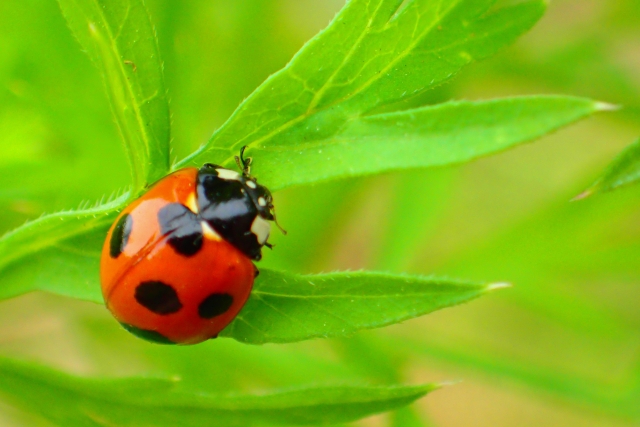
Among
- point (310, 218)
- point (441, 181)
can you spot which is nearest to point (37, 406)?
point (310, 218)

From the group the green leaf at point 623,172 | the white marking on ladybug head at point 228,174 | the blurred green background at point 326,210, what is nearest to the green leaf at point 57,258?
the white marking on ladybug head at point 228,174

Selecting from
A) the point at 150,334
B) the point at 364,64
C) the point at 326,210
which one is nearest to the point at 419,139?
the point at 364,64

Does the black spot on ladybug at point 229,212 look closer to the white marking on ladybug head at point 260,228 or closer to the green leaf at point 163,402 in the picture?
the white marking on ladybug head at point 260,228

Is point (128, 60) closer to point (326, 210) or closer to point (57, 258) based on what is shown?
point (57, 258)

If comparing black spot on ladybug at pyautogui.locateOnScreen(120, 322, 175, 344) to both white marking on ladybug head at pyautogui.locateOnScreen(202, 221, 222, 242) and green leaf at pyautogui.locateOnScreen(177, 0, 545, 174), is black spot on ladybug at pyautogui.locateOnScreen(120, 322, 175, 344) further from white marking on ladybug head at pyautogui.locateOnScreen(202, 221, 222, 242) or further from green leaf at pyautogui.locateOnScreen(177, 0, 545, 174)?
green leaf at pyautogui.locateOnScreen(177, 0, 545, 174)

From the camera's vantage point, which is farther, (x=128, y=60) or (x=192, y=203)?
(x=192, y=203)
